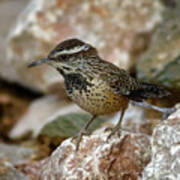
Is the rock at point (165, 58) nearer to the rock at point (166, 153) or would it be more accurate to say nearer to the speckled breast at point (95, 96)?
the speckled breast at point (95, 96)

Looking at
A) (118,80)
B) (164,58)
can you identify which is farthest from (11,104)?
(118,80)

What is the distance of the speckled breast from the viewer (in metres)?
4.59

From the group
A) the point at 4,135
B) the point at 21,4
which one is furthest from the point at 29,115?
the point at 21,4

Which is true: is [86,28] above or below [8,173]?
below

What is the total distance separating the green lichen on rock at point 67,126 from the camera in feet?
19.2

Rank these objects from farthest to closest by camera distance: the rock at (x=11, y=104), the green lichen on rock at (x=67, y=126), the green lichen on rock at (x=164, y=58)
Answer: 1. the rock at (x=11, y=104)
2. the green lichen on rock at (x=164, y=58)
3. the green lichen on rock at (x=67, y=126)

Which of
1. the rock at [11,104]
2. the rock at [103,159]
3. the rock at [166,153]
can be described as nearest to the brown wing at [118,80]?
the rock at [103,159]

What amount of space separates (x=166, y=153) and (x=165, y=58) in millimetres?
3364

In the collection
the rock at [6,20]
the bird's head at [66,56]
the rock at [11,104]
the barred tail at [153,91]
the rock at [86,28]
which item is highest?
the bird's head at [66,56]

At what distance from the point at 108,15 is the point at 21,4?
3862 mm

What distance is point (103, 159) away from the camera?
4.31m

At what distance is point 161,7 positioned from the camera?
27.0ft

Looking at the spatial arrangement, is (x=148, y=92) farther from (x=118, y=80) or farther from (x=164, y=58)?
(x=164, y=58)

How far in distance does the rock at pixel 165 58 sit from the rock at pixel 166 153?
210cm
